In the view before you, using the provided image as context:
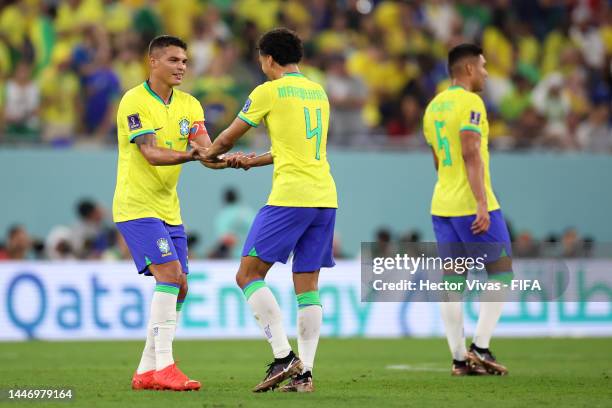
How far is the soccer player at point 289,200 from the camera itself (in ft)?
28.6

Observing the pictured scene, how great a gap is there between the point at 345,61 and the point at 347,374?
980cm

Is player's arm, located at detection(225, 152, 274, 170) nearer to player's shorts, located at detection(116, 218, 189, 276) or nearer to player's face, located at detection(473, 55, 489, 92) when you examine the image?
player's shorts, located at detection(116, 218, 189, 276)

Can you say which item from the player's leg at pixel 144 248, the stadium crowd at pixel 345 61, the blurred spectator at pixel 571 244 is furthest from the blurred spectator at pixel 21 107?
the player's leg at pixel 144 248

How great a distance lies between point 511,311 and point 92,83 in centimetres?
674

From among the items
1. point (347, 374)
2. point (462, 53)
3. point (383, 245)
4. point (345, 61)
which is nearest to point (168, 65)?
point (462, 53)

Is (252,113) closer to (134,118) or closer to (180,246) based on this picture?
(134,118)

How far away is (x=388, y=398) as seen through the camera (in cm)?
839

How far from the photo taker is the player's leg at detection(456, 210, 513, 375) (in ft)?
34.8

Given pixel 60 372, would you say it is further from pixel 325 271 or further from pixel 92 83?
pixel 92 83

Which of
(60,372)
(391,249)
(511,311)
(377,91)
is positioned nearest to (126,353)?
(60,372)

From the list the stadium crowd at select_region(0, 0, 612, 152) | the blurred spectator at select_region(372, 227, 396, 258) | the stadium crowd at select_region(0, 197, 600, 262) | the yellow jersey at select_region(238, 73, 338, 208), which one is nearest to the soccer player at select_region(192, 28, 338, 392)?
the yellow jersey at select_region(238, 73, 338, 208)

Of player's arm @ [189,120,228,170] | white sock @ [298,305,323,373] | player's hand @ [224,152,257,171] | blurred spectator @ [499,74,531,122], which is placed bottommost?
white sock @ [298,305,323,373]

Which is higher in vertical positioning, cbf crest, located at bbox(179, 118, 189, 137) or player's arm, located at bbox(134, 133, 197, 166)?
cbf crest, located at bbox(179, 118, 189, 137)

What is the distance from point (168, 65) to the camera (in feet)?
30.1
